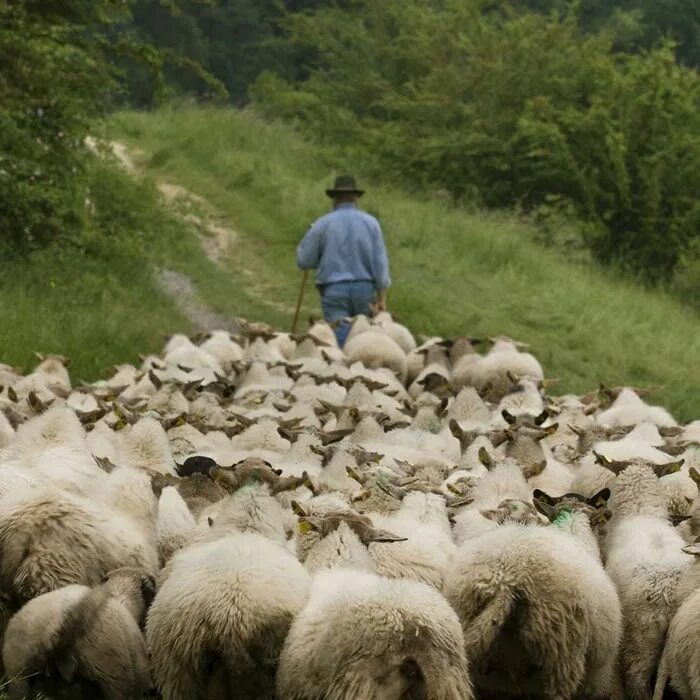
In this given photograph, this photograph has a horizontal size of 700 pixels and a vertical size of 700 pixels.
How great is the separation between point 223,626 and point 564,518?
1886 mm

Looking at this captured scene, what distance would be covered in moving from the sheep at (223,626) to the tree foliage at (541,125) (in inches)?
756

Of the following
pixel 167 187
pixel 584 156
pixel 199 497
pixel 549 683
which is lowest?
pixel 167 187

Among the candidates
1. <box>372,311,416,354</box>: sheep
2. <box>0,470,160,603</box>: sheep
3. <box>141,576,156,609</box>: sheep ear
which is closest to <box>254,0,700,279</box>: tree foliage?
<box>372,311,416,354</box>: sheep

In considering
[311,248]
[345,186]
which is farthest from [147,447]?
[345,186]

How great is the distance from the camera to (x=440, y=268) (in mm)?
19500

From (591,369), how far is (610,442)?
7640mm

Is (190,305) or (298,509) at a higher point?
(298,509)

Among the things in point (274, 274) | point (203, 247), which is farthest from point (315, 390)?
point (203, 247)

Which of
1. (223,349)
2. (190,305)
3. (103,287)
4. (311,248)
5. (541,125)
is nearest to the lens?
(223,349)

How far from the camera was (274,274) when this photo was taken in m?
19.4

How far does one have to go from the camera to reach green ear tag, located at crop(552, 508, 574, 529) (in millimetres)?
5879

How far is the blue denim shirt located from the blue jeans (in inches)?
3.7

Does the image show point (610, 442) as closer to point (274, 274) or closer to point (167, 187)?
point (274, 274)

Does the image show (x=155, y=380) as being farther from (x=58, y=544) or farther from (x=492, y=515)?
(x=492, y=515)
